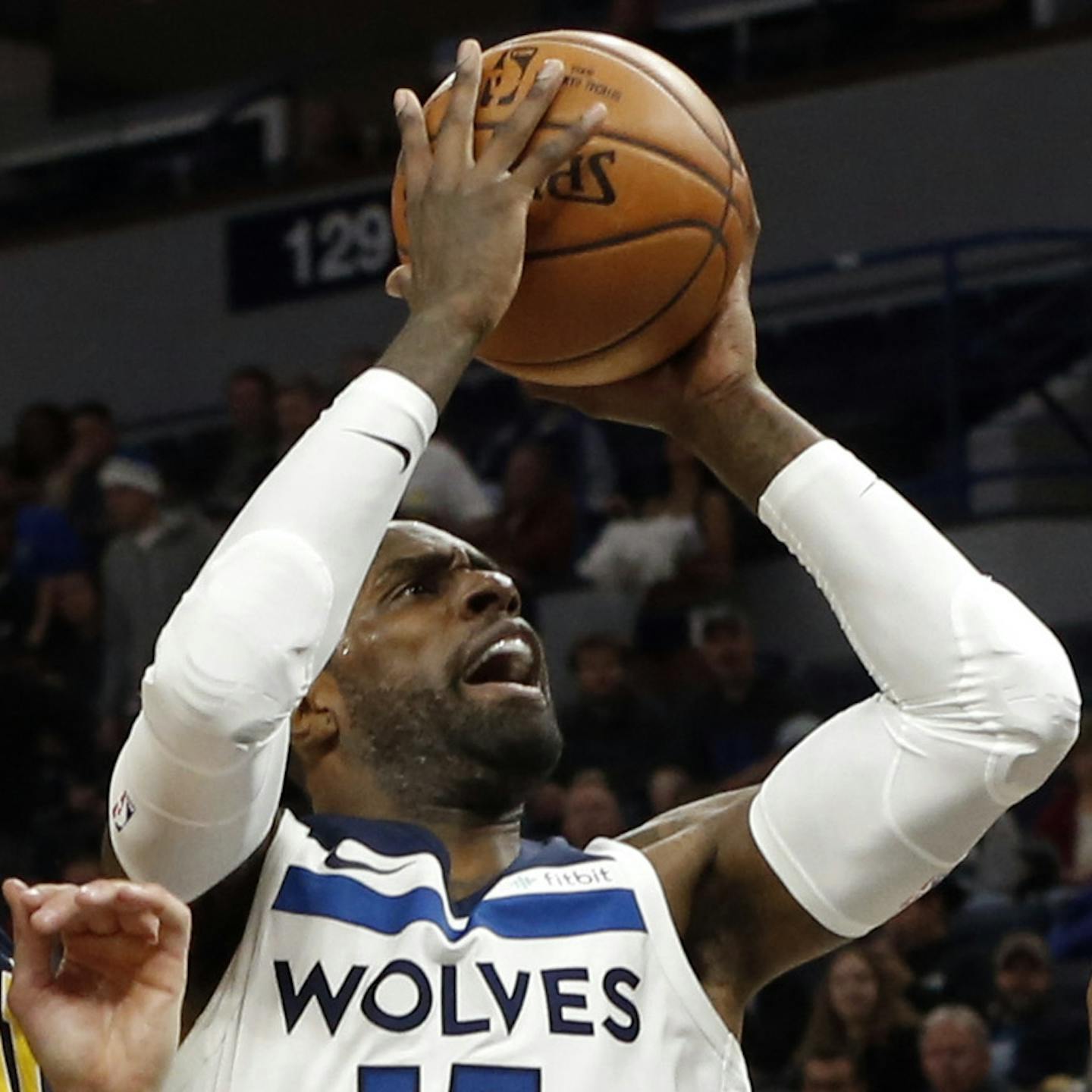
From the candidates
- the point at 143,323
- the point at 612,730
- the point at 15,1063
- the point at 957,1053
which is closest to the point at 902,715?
the point at 15,1063

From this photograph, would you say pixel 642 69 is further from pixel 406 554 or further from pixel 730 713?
pixel 730 713

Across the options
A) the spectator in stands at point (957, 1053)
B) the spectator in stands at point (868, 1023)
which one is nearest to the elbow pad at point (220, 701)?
the spectator in stands at point (957, 1053)

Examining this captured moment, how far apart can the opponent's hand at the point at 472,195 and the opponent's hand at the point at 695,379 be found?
0.94 feet

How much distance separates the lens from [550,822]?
788 centimetres

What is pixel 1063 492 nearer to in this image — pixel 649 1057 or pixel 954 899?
pixel 954 899

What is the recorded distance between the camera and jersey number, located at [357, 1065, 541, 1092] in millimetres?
2930

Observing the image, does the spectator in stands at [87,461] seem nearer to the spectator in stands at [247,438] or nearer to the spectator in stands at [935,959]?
the spectator in stands at [247,438]

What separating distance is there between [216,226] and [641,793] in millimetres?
4838

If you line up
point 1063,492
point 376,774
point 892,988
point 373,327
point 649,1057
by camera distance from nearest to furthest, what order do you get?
point 649,1057
point 376,774
point 892,988
point 1063,492
point 373,327

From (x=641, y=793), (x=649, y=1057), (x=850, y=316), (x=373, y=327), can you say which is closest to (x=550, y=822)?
(x=641, y=793)

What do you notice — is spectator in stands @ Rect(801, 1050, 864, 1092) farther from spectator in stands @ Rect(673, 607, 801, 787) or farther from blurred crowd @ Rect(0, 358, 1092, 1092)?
spectator in stands @ Rect(673, 607, 801, 787)

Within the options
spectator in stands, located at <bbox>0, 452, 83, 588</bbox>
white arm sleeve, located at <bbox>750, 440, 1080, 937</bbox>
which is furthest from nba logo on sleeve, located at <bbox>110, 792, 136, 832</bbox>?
spectator in stands, located at <bbox>0, 452, 83, 588</bbox>

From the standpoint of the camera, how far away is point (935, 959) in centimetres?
695

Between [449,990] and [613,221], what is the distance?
2.92 feet
